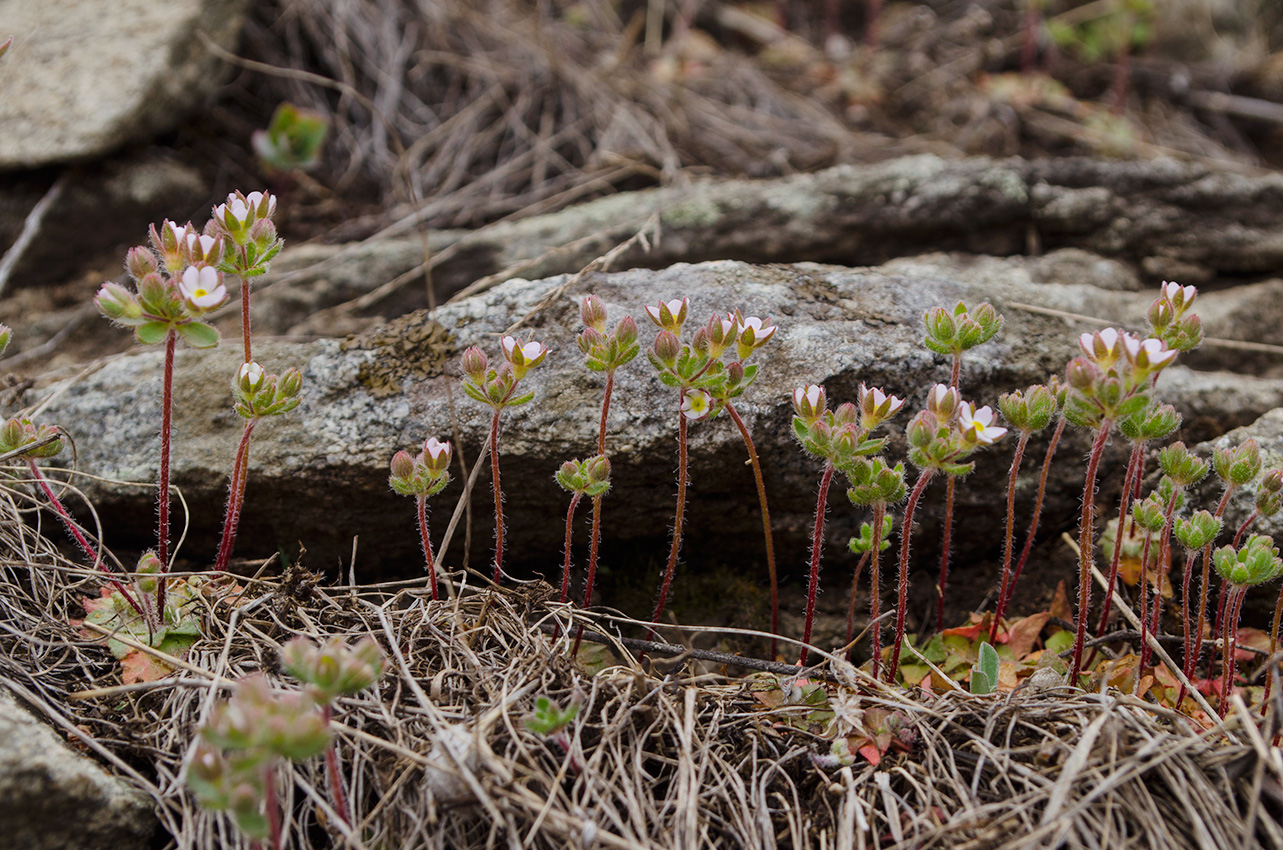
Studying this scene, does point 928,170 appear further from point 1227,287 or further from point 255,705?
point 255,705

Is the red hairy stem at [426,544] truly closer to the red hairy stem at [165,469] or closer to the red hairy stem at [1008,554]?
the red hairy stem at [165,469]

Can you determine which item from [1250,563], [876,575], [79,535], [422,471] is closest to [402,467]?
[422,471]

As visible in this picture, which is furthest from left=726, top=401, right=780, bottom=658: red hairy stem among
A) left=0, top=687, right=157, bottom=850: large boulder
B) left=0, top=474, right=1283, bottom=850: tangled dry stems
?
left=0, top=687, right=157, bottom=850: large boulder

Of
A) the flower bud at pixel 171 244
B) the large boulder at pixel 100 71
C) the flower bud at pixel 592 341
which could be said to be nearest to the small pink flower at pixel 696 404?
the flower bud at pixel 592 341

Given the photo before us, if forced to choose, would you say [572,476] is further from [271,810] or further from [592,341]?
[271,810]

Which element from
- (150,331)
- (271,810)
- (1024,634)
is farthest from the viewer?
(1024,634)

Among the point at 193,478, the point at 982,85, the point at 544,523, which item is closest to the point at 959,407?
the point at 544,523
